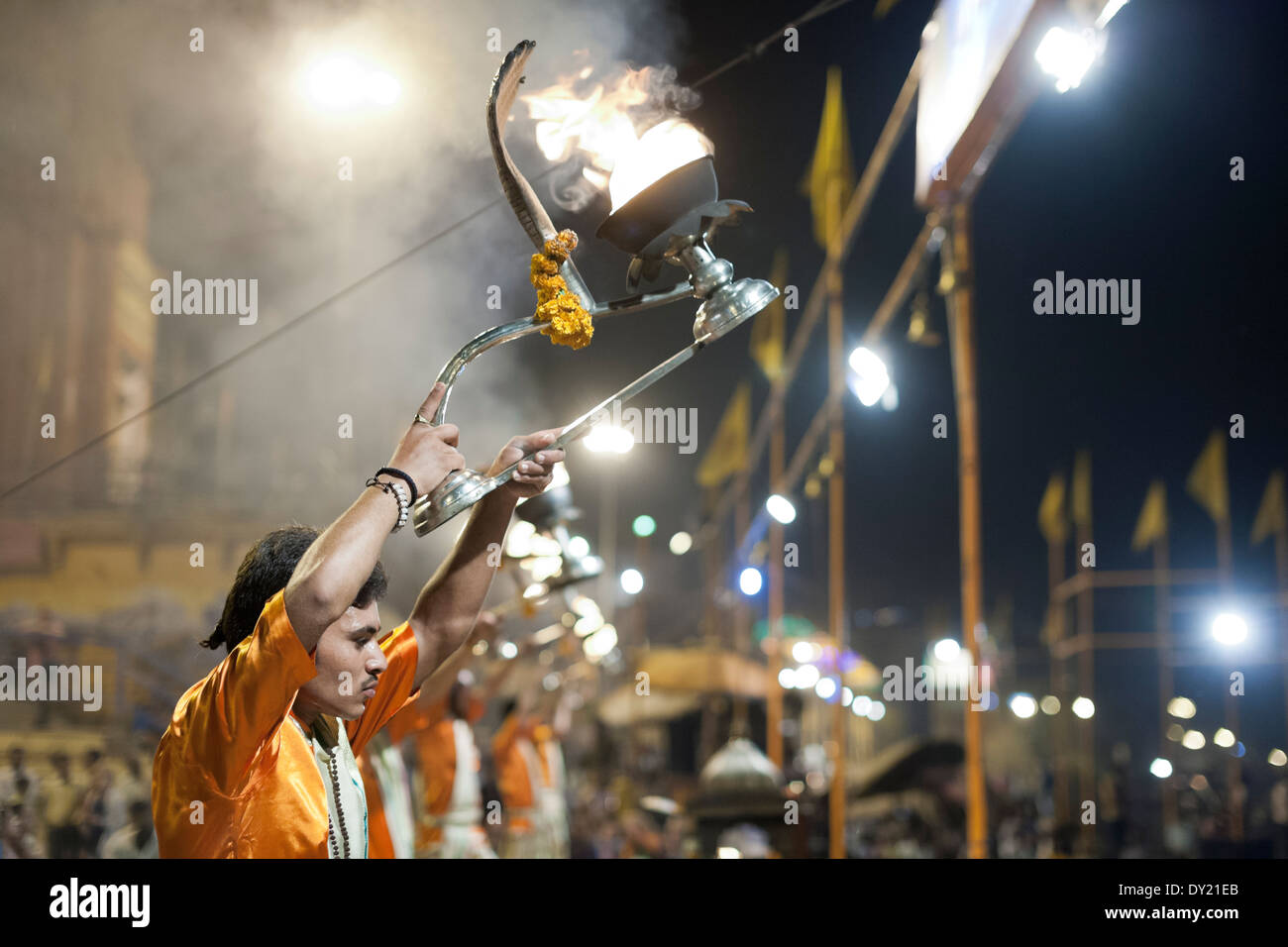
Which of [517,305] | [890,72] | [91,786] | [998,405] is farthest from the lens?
[998,405]

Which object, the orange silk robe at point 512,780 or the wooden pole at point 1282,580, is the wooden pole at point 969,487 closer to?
the orange silk robe at point 512,780

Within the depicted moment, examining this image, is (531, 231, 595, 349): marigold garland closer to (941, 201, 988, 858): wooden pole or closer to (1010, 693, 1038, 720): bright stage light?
(941, 201, 988, 858): wooden pole

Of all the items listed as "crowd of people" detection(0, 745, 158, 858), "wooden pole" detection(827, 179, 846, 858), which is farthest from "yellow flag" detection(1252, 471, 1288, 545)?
"crowd of people" detection(0, 745, 158, 858)

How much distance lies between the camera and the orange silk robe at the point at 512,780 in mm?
9562

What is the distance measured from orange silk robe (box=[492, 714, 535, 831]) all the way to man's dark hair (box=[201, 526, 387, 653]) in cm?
738

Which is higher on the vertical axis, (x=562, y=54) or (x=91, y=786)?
(x=562, y=54)

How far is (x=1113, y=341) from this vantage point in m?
10.2

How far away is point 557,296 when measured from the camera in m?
2.37

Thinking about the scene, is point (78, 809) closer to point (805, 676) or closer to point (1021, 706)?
point (805, 676)

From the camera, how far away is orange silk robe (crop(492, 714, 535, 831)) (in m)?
9.56

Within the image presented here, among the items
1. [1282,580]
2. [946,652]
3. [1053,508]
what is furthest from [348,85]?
[946,652]
